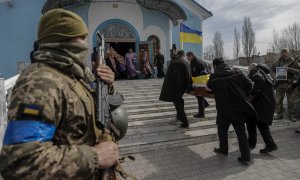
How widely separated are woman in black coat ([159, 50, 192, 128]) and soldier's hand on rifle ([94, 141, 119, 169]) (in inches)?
197

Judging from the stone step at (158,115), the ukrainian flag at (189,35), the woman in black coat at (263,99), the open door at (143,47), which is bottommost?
the stone step at (158,115)

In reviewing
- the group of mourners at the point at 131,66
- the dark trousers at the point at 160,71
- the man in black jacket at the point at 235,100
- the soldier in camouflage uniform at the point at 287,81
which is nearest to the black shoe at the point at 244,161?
the man in black jacket at the point at 235,100

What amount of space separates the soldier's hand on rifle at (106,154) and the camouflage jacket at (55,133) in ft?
0.12

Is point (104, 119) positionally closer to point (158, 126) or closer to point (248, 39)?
point (158, 126)

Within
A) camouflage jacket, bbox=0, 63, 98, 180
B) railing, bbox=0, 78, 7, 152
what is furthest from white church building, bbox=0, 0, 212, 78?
camouflage jacket, bbox=0, 63, 98, 180

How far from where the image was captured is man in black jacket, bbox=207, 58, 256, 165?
15.9 feet

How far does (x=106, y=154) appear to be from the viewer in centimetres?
147

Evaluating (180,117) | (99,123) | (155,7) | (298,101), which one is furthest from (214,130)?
(155,7)

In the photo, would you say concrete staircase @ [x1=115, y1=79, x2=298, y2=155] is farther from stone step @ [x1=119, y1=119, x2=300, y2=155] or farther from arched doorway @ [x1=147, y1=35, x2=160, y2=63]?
arched doorway @ [x1=147, y1=35, x2=160, y2=63]

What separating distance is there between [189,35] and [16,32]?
8315 mm

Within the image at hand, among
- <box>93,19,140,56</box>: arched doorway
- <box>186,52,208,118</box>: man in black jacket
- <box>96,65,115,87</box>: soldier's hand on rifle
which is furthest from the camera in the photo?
<box>93,19,140,56</box>: arched doorway

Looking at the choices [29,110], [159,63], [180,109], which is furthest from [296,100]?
[29,110]

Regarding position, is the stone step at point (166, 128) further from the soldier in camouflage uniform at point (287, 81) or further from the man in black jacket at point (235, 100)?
the soldier in camouflage uniform at point (287, 81)

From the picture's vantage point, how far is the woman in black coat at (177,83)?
256 inches
